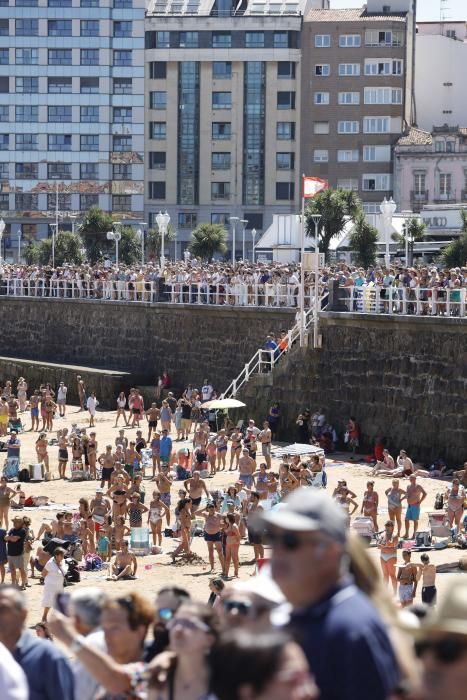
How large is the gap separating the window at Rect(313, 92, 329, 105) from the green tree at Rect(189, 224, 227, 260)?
12.1 metres

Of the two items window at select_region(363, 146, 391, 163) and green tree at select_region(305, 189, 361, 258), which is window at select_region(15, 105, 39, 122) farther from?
green tree at select_region(305, 189, 361, 258)

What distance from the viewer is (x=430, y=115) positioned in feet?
278

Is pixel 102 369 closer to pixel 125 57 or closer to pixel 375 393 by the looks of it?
pixel 375 393

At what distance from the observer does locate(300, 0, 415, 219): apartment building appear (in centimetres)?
7956

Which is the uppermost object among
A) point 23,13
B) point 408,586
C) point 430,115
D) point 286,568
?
point 23,13

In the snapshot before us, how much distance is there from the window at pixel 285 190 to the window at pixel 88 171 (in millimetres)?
10860

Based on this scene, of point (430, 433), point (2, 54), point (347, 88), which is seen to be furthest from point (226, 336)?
point (2, 54)

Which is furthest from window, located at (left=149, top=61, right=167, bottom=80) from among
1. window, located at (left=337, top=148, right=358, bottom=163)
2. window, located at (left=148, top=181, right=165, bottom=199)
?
window, located at (left=337, top=148, right=358, bottom=163)

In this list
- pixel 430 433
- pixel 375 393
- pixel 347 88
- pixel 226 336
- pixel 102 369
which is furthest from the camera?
pixel 347 88

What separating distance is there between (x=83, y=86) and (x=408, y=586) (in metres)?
70.7

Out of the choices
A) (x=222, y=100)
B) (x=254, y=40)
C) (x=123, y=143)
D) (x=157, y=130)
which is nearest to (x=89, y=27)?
(x=123, y=143)

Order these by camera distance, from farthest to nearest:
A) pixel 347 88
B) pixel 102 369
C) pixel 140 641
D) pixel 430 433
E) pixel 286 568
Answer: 1. pixel 347 88
2. pixel 102 369
3. pixel 430 433
4. pixel 140 641
5. pixel 286 568

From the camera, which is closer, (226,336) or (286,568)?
(286,568)

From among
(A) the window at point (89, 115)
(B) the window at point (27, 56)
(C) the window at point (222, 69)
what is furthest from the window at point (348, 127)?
(B) the window at point (27, 56)
